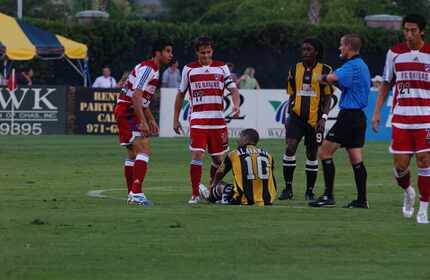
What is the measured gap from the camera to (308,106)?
715 inches

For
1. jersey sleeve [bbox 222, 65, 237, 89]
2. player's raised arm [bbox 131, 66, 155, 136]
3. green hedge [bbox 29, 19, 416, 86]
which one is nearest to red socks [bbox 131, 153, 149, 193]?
player's raised arm [bbox 131, 66, 155, 136]

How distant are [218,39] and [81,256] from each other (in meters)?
37.8

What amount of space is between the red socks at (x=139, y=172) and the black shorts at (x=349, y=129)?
2127mm

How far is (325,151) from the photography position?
54.4 feet

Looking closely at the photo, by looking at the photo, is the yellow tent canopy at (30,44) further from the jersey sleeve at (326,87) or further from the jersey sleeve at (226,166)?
the jersey sleeve at (226,166)

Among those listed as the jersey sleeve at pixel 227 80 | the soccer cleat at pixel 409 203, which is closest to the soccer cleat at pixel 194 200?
the jersey sleeve at pixel 227 80

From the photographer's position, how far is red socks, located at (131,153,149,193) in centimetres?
1652

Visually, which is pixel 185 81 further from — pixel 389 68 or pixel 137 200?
pixel 389 68

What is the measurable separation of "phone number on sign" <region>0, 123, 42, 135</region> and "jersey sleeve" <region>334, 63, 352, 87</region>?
22728 millimetres

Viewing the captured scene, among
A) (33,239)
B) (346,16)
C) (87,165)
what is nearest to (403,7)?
(346,16)

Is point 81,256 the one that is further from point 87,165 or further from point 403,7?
point 403,7

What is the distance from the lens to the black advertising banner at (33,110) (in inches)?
1506

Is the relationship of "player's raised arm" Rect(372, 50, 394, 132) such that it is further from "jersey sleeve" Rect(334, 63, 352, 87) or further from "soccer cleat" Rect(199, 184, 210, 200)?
"soccer cleat" Rect(199, 184, 210, 200)

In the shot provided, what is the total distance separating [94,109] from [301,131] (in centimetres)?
2102
